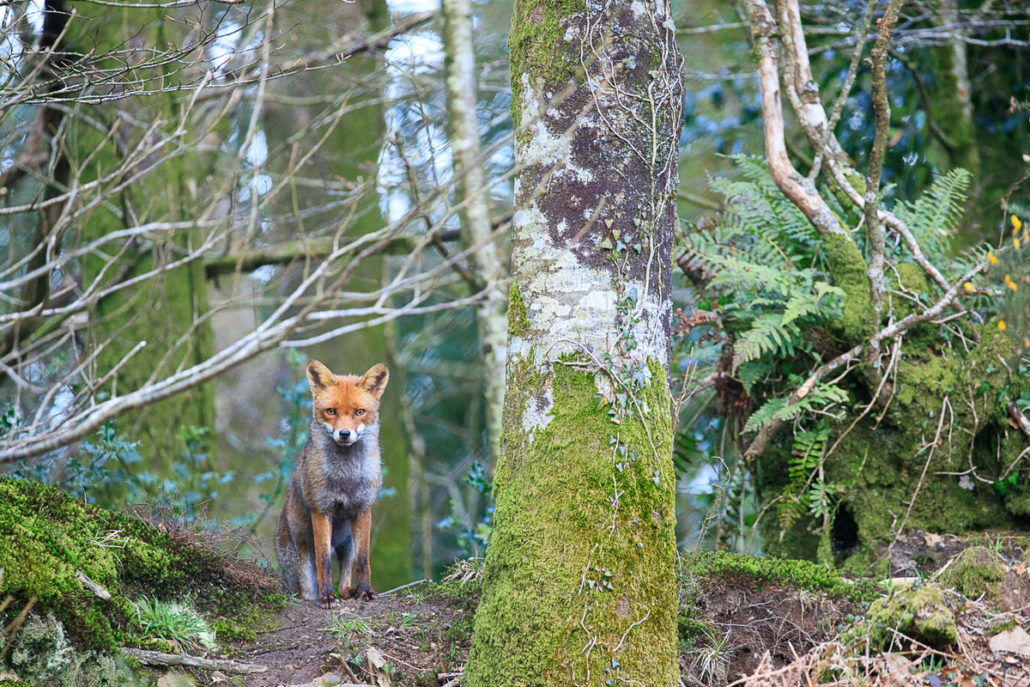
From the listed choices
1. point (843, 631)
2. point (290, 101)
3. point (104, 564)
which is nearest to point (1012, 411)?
point (843, 631)

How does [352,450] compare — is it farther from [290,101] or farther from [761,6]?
[290,101]

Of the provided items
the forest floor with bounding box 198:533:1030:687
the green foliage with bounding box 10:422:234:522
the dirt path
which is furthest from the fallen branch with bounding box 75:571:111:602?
the green foliage with bounding box 10:422:234:522

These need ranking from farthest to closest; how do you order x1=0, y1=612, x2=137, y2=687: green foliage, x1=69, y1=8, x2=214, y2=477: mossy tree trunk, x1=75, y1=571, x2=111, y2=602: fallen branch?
x1=69, y1=8, x2=214, y2=477: mossy tree trunk
x1=75, y1=571, x2=111, y2=602: fallen branch
x1=0, y1=612, x2=137, y2=687: green foliage

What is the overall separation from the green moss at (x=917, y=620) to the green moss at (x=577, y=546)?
112cm

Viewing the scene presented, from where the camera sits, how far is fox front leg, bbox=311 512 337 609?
569 centimetres

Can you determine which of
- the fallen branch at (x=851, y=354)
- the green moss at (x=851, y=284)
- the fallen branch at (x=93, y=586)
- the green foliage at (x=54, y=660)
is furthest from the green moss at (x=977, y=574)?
the fallen branch at (x=93, y=586)

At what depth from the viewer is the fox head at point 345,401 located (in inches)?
239

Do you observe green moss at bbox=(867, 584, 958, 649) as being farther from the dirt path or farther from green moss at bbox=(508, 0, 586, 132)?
green moss at bbox=(508, 0, 586, 132)

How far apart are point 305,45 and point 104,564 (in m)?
9.94

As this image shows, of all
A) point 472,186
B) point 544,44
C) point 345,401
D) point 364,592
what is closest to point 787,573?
point 364,592

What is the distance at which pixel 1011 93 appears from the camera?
1009 cm

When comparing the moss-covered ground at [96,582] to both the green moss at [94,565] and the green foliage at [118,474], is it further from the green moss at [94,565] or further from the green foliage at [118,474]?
the green foliage at [118,474]

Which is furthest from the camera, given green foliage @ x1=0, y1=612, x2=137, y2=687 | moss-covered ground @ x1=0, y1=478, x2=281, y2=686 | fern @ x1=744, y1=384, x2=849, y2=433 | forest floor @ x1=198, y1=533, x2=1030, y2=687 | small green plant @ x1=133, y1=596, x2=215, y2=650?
fern @ x1=744, y1=384, x2=849, y2=433

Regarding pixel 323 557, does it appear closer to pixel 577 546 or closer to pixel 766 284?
pixel 577 546
